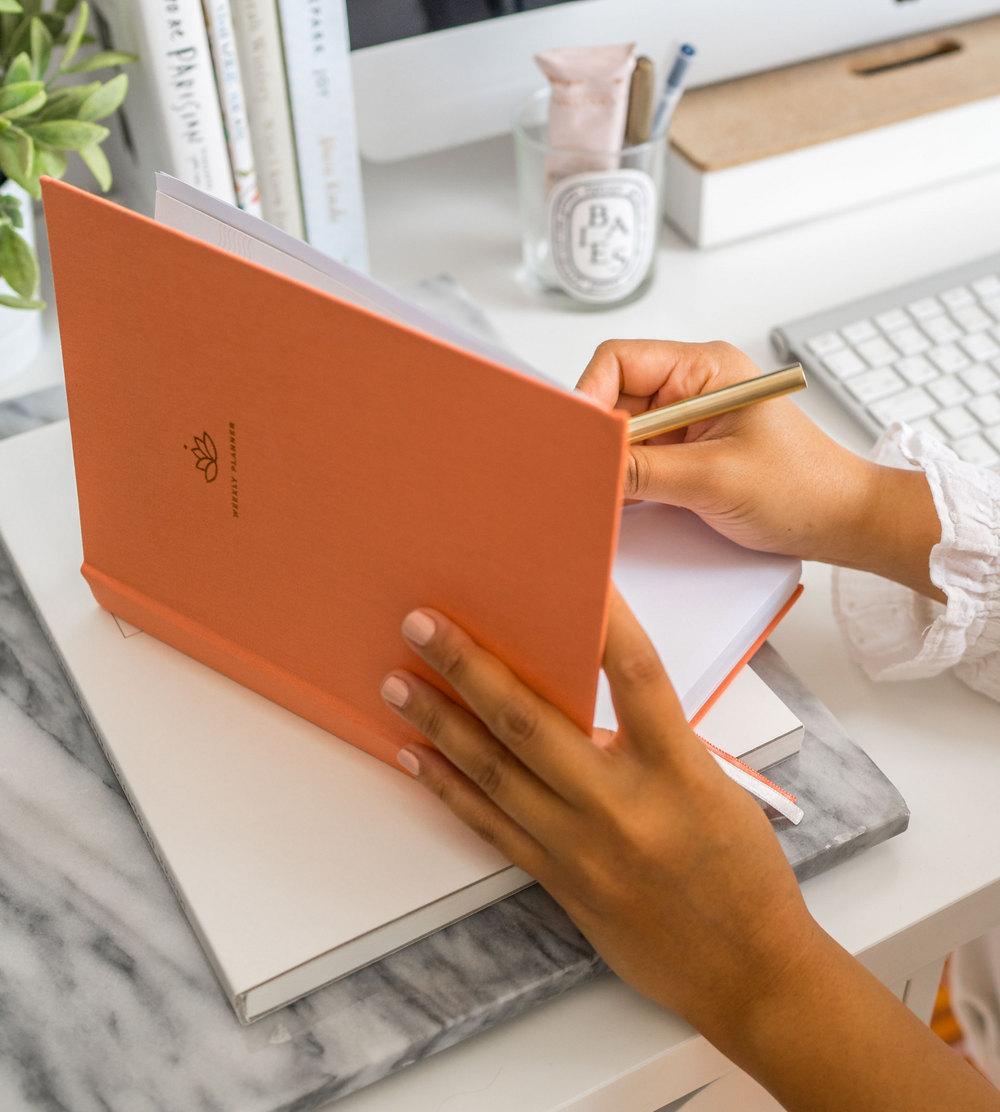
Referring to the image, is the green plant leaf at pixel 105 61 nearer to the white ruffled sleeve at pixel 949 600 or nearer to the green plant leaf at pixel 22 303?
the green plant leaf at pixel 22 303

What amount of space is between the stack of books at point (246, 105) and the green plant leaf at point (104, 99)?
30 mm

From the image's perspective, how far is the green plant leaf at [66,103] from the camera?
24.3 inches

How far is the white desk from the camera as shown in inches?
16.3

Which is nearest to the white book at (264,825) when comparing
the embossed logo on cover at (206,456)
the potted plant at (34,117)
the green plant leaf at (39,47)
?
the embossed logo on cover at (206,456)

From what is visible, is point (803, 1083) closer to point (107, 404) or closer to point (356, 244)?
point (107, 404)

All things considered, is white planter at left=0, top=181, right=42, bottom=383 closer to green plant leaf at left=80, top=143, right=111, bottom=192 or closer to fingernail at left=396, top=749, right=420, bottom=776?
green plant leaf at left=80, top=143, right=111, bottom=192

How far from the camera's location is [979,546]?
1.71ft

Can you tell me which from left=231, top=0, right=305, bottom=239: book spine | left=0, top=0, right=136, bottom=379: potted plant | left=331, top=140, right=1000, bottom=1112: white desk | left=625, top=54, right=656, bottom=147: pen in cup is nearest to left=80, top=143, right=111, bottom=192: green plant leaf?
left=0, top=0, right=136, bottom=379: potted plant

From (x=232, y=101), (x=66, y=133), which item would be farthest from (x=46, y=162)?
(x=232, y=101)

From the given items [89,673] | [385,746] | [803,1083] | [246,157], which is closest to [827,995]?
[803,1083]

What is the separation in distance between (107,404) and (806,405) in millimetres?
436

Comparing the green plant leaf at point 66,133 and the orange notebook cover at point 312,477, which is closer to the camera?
the orange notebook cover at point 312,477

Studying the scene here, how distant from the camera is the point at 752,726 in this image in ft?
1.55

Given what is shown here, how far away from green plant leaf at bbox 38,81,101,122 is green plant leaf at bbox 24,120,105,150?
0.07 feet
